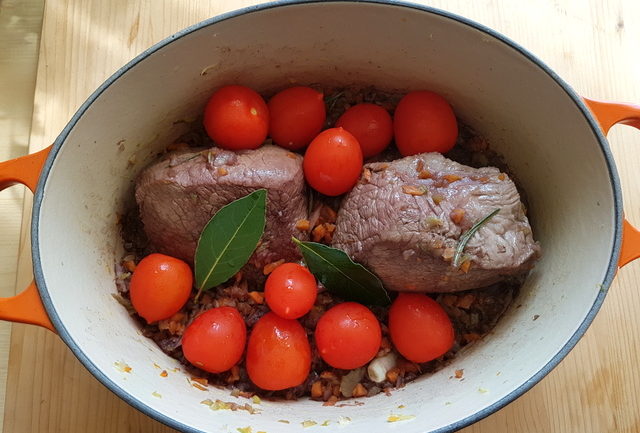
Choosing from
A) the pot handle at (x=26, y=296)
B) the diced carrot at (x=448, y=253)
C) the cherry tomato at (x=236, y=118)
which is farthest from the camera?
the cherry tomato at (x=236, y=118)

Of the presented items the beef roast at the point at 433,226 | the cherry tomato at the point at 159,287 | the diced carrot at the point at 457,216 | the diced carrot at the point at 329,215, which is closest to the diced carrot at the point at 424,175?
the beef roast at the point at 433,226

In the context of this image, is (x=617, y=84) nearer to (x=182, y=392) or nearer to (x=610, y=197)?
(x=610, y=197)

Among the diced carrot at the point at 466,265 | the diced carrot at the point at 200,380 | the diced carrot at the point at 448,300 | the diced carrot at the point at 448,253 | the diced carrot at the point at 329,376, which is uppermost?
the diced carrot at the point at 448,253

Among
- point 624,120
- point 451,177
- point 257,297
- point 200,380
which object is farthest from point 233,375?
point 624,120

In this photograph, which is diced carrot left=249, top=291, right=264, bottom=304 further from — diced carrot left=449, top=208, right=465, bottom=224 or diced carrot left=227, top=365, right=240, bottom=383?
diced carrot left=449, top=208, right=465, bottom=224

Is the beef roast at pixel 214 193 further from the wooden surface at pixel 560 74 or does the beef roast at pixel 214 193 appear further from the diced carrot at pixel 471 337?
the diced carrot at pixel 471 337

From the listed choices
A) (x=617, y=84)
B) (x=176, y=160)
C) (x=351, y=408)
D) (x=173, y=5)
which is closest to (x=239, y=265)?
(x=176, y=160)

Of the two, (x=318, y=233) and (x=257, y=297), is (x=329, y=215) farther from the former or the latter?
(x=257, y=297)

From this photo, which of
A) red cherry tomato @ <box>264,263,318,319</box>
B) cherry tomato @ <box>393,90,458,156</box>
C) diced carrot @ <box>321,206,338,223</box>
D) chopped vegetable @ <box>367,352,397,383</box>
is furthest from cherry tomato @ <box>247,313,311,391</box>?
cherry tomato @ <box>393,90,458,156</box>

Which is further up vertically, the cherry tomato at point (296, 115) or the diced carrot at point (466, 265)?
the cherry tomato at point (296, 115)
